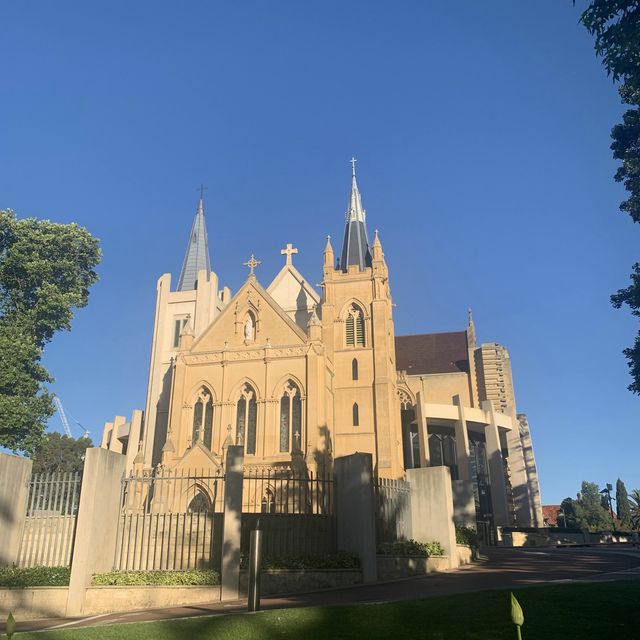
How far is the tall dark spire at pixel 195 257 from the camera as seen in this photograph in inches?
2148

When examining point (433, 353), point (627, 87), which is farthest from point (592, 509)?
point (627, 87)

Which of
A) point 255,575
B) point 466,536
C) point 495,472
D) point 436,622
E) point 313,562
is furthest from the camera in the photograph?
point 495,472

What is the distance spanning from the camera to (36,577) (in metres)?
14.9

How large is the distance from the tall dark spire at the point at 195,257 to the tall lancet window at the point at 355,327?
16971 millimetres

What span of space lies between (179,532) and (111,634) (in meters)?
7.00

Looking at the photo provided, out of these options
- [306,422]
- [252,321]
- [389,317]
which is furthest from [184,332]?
[389,317]

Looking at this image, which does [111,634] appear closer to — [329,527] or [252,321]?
[329,527]

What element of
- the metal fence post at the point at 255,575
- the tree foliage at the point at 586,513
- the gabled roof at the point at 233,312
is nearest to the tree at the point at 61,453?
the gabled roof at the point at 233,312

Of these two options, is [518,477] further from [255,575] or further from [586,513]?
[255,575]

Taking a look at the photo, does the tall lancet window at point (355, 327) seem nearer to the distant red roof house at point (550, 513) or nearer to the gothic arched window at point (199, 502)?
the gothic arched window at point (199, 502)

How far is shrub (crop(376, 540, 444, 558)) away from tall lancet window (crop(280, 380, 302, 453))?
15.8m

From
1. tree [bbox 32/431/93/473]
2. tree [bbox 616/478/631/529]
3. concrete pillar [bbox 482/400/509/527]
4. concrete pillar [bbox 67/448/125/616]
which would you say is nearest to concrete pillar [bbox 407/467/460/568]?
concrete pillar [bbox 67/448/125/616]

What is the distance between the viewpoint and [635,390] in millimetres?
23469

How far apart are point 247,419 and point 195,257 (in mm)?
23851
